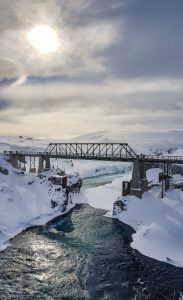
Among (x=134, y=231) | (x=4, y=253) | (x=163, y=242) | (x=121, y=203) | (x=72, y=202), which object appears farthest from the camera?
(x=72, y=202)

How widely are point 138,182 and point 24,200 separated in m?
30.6

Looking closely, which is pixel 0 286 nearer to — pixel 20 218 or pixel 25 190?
pixel 20 218

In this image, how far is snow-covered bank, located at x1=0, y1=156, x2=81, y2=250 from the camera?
7006cm

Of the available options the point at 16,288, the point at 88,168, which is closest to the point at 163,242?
the point at 16,288

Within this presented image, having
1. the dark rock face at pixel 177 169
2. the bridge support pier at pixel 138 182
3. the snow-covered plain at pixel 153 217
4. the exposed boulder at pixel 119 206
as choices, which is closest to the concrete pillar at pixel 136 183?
the bridge support pier at pixel 138 182

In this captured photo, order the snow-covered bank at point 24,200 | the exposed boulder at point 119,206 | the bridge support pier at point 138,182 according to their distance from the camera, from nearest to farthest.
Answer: the snow-covered bank at point 24,200 < the exposed boulder at point 119,206 < the bridge support pier at point 138,182

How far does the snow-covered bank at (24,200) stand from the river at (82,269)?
15.2ft

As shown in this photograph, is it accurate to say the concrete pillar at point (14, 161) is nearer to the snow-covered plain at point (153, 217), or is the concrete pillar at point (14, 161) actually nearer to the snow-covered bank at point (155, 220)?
the snow-covered plain at point (153, 217)

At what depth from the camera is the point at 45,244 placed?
195 feet

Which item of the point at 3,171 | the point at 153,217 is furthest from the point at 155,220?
the point at 3,171

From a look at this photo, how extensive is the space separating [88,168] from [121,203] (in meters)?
95.0

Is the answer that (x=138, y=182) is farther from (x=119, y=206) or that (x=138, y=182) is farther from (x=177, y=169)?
(x=177, y=169)

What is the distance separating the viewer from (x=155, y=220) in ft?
223

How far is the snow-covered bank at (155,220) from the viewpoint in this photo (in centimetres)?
5518
